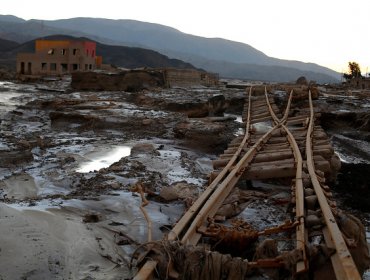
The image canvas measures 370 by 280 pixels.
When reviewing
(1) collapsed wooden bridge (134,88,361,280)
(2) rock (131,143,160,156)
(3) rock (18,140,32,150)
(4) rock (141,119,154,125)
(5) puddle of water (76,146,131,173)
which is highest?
(1) collapsed wooden bridge (134,88,361,280)

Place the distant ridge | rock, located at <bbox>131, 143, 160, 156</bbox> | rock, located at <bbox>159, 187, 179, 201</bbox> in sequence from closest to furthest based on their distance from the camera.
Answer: rock, located at <bbox>159, 187, 179, 201</bbox> < rock, located at <bbox>131, 143, 160, 156</bbox> < the distant ridge

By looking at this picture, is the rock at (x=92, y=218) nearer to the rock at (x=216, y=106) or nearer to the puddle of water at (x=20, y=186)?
the puddle of water at (x=20, y=186)

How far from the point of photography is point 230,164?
7.43 meters

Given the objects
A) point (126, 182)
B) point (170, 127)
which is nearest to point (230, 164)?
point (126, 182)

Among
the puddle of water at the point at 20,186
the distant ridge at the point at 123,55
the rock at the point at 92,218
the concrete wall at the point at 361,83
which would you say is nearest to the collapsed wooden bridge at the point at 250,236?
the rock at the point at 92,218

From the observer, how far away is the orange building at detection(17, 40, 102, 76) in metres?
42.8

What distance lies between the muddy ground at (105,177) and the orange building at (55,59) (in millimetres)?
24882

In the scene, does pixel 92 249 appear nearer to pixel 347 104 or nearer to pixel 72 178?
pixel 72 178

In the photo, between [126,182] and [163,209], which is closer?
[163,209]

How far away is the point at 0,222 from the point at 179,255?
1705 millimetres

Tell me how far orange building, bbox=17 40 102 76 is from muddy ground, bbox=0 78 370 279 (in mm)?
24882

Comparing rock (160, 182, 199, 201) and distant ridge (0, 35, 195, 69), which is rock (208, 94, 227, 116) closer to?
rock (160, 182, 199, 201)

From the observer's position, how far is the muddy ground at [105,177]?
409 cm

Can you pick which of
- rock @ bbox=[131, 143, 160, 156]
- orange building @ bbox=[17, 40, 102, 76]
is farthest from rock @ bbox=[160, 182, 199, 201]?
orange building @ bbox=[17, 40, 102, 76]
